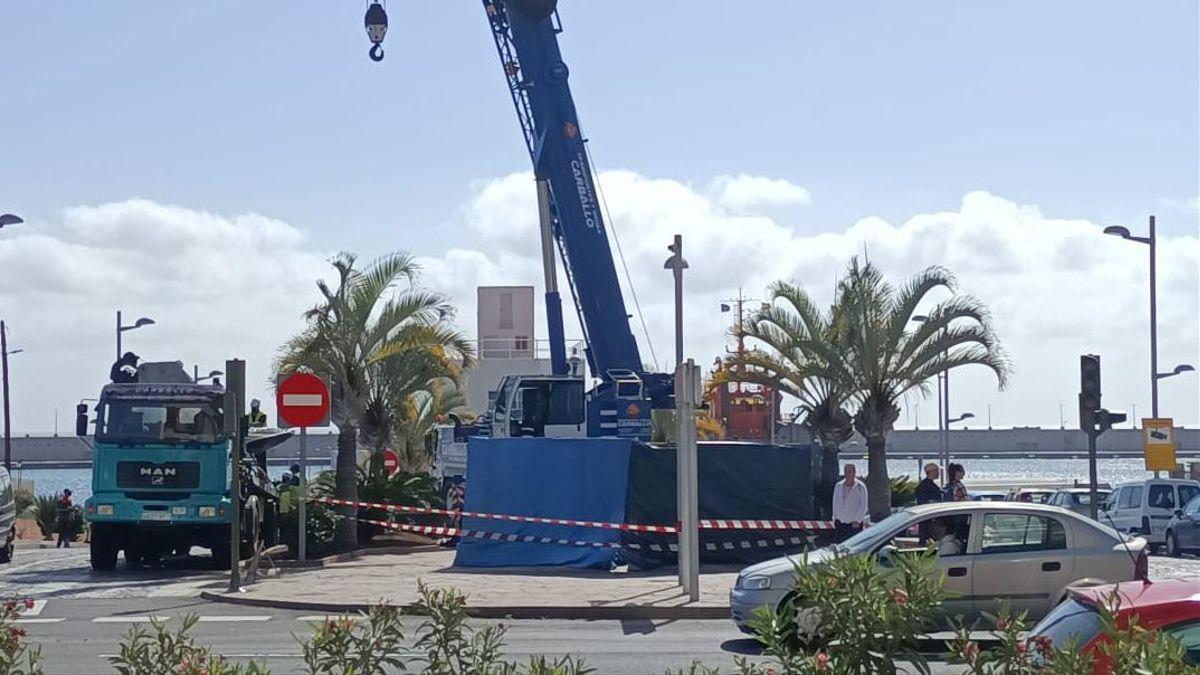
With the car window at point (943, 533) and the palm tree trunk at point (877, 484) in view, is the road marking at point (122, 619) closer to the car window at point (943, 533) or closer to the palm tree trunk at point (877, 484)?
the car window at point (943, 533)

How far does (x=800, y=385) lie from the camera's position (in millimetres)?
32938

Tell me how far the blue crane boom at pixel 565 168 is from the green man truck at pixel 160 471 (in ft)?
29.6

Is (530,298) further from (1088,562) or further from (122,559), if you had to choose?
(1088,562)

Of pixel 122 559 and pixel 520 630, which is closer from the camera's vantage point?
pixel 520 630

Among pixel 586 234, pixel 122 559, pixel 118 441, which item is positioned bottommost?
pixel 122 559

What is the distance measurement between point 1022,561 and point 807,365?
55.0 feet

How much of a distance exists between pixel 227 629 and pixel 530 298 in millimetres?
56980

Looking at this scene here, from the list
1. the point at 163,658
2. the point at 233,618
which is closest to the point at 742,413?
the point at 233,618

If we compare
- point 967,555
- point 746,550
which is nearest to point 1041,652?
Answer: point 967,555

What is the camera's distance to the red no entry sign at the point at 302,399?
23.6 meters

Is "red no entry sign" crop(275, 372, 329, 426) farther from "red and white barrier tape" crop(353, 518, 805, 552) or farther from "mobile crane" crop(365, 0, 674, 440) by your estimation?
"mobile crane" crop(365, 0, 674, 440)

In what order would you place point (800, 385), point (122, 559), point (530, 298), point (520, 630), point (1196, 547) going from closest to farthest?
point (520, 630)
point (122, 559)
point (1196, 547)
point (800, 385)
point (530, 298)

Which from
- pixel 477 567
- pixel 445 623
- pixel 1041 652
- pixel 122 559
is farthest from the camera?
pixel 122 559

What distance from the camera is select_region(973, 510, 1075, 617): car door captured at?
592 inches
